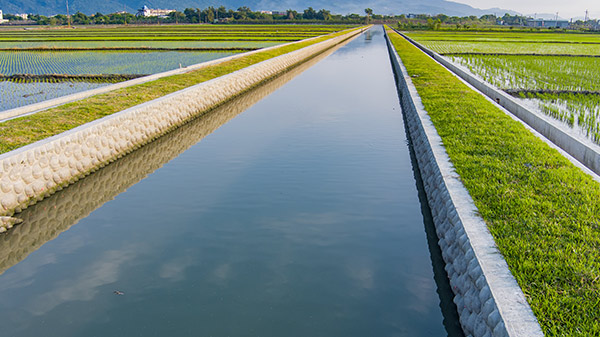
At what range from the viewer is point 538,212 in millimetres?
5676

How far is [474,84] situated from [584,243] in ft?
48.0

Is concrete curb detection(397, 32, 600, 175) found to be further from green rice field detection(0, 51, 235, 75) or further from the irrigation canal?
green rice field detection(0, 51, 235, 75)

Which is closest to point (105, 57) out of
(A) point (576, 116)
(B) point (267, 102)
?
(B) point (267, 102)

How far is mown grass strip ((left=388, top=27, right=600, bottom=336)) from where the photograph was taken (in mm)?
4008

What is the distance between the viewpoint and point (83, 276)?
6.06m

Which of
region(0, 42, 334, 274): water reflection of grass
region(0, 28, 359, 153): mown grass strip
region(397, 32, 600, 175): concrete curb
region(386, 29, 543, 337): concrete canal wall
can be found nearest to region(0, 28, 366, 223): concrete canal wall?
region(0, 42, 334, 274): water reflection of grass

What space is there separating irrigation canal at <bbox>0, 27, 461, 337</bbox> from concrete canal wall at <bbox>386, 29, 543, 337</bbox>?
0.34m

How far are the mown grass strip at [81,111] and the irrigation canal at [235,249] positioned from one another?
145cm

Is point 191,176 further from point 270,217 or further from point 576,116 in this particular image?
point 576,116

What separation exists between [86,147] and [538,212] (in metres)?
8.46

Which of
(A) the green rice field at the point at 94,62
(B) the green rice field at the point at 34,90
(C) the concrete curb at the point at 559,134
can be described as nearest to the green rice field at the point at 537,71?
(C) the concrete curb at the point at 559,134

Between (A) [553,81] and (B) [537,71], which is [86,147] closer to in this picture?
(A) [553,81]

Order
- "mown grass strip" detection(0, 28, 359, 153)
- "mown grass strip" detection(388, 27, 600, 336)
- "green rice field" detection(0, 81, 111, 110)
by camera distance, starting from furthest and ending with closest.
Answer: "green rice field" detection(0, 81, 111, 110) → "mown grass strip" detection(0, 28, 359, 153) → "mown grass strip" detection(388, 27, 600, 336)

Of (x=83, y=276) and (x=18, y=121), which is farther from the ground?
(x=18, y=121)
